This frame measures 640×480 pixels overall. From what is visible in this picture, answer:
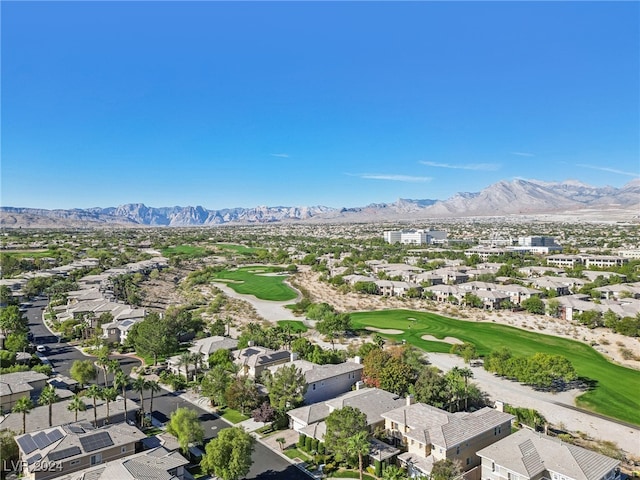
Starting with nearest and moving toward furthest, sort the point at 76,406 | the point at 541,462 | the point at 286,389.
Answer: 1. the point at 541,462
2. the point at 76,406
3. the point at 286,389

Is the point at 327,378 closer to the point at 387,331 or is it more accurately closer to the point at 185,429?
the point at 185,429

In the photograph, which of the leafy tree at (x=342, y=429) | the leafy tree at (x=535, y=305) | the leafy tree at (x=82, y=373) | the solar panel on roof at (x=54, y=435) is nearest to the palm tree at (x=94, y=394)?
the solar panel on roof at (x=54, y=435)

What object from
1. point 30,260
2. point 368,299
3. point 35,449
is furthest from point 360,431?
point 30,260

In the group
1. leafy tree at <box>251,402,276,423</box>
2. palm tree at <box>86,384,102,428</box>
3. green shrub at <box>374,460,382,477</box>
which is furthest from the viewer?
leafy tree at <box>251,402,276,423</box>

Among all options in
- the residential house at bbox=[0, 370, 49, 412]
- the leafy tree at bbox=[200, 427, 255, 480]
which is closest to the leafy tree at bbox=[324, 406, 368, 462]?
the leafy tree at bbox=[200, 427, 255, 480]

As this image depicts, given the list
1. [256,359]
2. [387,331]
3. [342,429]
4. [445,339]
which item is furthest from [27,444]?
[445,339]

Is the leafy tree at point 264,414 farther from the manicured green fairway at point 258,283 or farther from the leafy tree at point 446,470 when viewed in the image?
the manicured green fairway at point 258,283

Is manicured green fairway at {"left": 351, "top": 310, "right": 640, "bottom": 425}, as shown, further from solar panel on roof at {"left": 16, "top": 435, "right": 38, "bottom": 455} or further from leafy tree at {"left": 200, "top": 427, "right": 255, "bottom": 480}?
solar panel on roof at {"left": 16, "top": 435, "right": 38, "bottom": 455}
